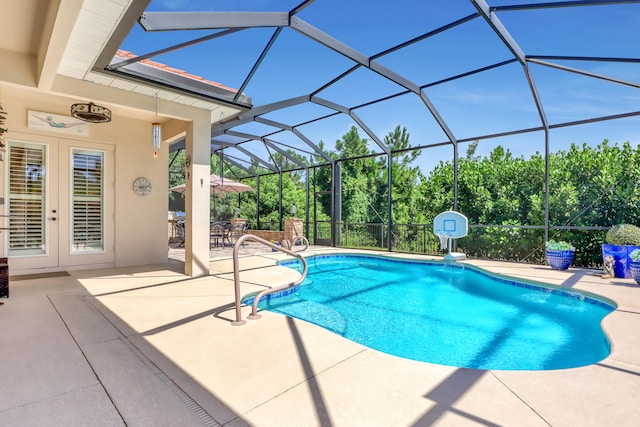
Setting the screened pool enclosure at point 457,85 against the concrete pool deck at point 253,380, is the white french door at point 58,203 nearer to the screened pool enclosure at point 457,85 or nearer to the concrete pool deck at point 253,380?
the screened pool enclosure at point 457,85

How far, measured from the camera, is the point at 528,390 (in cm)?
206

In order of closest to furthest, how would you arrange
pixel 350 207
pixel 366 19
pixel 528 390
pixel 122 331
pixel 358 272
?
pixel 528 390, pixel 122 331, pixel 366 19, pixel 358 272, pixel 350 207

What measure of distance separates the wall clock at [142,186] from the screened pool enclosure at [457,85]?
183 centimetres

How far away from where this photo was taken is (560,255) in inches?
259

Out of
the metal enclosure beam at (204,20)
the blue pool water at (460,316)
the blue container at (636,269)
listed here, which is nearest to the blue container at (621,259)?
the blue container at (636,269)

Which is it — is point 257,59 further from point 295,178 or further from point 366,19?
point 295,178

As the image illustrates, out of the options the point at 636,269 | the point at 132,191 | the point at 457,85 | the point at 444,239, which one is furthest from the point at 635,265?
the point at 132,191

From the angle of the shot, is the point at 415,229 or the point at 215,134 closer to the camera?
the point at 215,134

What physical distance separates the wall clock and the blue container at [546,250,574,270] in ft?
27.1

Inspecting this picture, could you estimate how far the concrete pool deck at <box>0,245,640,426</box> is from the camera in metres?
1.80

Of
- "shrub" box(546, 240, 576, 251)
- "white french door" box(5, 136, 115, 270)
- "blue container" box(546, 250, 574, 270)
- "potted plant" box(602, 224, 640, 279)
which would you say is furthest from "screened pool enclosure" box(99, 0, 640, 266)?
"white french door" box(5, 136, 115, 270)

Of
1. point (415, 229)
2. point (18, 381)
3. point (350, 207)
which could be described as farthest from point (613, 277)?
point (350, 207)

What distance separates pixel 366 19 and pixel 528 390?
560 cm

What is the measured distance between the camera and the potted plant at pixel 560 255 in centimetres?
657
